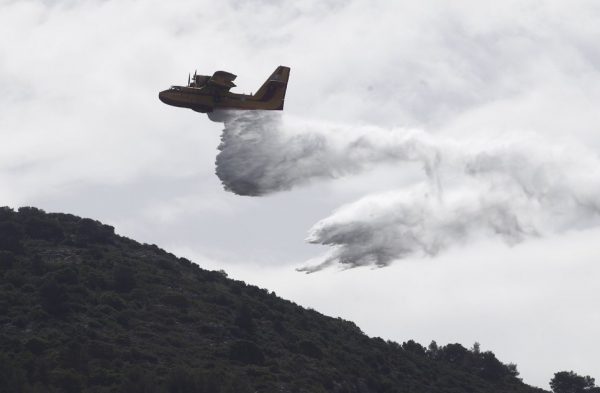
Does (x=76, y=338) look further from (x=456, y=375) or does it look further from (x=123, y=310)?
(x=456, y=375)

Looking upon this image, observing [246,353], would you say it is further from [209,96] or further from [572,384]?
[572,384]

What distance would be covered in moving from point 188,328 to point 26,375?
73.1ft

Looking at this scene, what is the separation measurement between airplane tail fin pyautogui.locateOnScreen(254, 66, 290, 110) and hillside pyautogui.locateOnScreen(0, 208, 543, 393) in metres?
19.8

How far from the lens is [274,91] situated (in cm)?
7975

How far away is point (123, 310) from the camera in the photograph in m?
101

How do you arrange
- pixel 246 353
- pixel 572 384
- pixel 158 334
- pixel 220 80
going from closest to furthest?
pixel 220 80, pixel 246 353, pixel 158 334, pixel 572 384

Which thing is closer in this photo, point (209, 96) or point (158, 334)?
point (209, 96)

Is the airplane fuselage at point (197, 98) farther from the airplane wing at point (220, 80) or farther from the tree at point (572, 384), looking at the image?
the tree at point (572, 384)

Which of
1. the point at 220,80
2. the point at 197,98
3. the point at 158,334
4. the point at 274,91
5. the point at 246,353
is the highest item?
the point at 274,91

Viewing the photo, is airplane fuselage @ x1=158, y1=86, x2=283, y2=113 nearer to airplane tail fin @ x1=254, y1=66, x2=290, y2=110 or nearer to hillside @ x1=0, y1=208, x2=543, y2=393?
airplane tail fin @ x1=254, y1=66, x2=290, y2=110

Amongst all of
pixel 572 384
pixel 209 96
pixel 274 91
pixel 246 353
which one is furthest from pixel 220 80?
pixel 572 384

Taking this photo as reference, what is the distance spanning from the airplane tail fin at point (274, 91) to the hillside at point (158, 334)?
19.8m

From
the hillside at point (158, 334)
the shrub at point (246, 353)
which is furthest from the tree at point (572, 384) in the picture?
the shrub at point (246, 353)

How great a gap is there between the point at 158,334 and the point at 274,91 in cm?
2655
